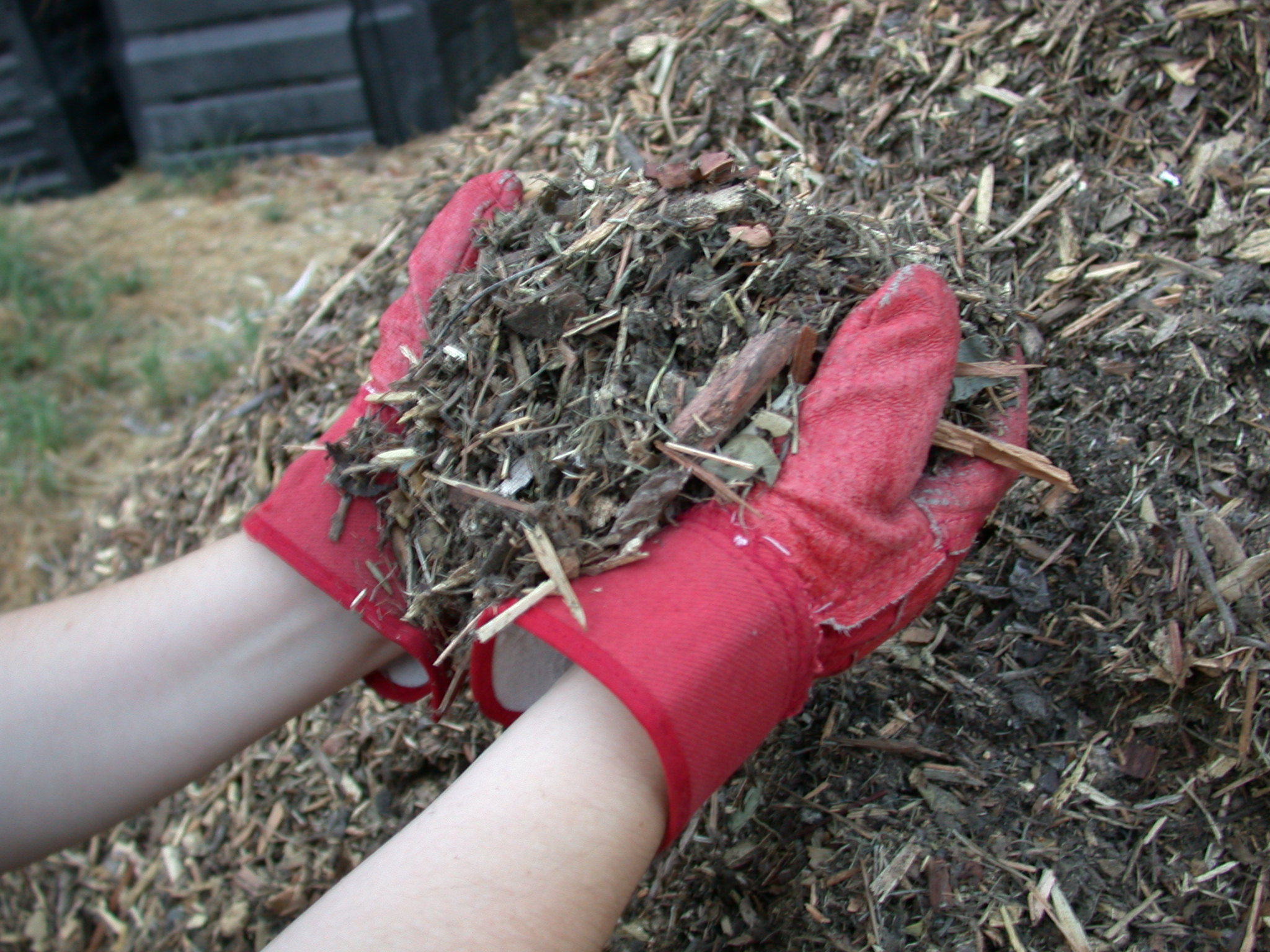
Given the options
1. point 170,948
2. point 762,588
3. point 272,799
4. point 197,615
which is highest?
point 762,588

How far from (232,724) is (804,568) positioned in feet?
3.63

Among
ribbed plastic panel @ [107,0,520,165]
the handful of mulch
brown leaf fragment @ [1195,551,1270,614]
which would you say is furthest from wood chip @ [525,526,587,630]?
ribbed plastic panel @ [107,0,520,165]

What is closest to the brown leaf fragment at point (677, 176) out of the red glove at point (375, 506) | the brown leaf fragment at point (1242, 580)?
the red glove at point (375, 506)

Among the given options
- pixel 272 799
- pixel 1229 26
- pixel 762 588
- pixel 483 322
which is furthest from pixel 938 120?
pixel 272 799

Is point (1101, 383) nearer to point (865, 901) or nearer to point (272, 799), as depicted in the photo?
point (865, 901)

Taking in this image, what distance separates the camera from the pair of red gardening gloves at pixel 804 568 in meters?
1.21

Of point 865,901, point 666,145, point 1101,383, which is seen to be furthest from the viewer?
point 666,145

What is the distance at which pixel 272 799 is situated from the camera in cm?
230

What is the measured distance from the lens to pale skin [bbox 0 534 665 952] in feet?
3.88

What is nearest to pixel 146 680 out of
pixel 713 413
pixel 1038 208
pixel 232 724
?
pixel 232 724

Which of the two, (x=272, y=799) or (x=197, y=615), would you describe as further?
(x=272, y=799)

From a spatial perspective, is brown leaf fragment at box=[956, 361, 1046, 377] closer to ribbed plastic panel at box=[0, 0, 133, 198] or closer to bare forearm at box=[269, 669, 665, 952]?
bare forearm at box=[269, 669, 665, 952]

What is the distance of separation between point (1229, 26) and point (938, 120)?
25.8 inches

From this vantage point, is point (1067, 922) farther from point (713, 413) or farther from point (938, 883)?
point (713, 413)
